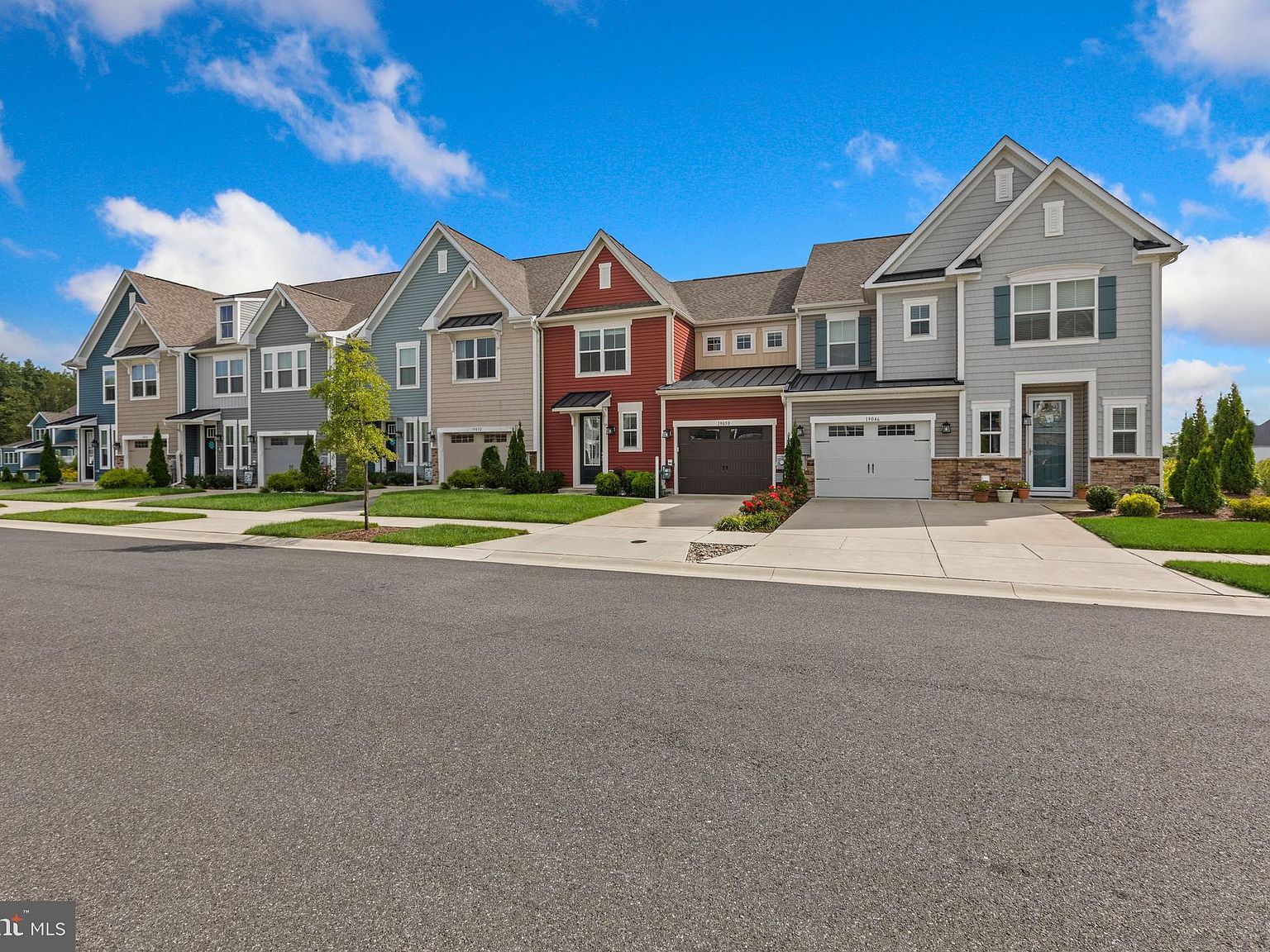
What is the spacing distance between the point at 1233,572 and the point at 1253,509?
8196 millimetres

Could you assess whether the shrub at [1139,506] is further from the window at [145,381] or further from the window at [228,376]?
the window at [145,381]

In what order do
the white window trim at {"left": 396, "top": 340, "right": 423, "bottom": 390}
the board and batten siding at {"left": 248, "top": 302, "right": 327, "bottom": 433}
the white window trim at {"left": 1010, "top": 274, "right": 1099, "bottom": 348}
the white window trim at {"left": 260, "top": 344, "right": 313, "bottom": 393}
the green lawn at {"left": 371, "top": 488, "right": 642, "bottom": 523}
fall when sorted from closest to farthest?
the green lawn at {"left": 371, "top": 488, "right": 642, "bottom": 523} → the white window trim at {"left": 1010, "top": 274, "right": 1099, "bottom": 348} → the white window trim at {"left": 396, "top": 340, "right": 423, "bottom": 390} → the board and batten siding at {"left": 248, "top": 302, "right": 327, "bottom": 433} → the white window trim at {"left": 260, "top": 344, "right": 313, "bottom": 393}

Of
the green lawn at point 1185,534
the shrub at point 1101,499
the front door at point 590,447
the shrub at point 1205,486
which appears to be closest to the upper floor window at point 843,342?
the shrub at point 1101,499

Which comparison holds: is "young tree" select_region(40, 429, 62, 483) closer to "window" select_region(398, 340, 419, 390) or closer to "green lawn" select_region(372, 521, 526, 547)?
"window" select_region(398, 340, 419, 390)

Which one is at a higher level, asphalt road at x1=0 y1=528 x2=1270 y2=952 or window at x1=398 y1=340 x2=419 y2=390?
window at x1=398 y1=340 x2=419 y2=390

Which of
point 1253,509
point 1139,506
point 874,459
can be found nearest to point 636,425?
point 874,459

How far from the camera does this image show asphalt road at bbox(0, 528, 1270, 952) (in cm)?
249

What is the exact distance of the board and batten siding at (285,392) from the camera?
93.1ft

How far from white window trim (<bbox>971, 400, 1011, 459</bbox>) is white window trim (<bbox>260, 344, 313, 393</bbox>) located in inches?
1007

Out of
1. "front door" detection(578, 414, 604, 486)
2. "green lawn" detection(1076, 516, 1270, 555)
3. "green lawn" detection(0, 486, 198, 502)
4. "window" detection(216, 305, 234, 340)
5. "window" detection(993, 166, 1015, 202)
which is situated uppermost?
"window" detection(993, 166, 1015, 202)

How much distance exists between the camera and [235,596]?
26.5ft

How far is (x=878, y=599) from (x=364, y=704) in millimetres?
5934

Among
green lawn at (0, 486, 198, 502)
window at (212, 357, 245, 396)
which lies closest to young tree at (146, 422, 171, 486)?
green lawn at (0, 486, 198, 502)

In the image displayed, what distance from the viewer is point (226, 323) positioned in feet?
99.9
